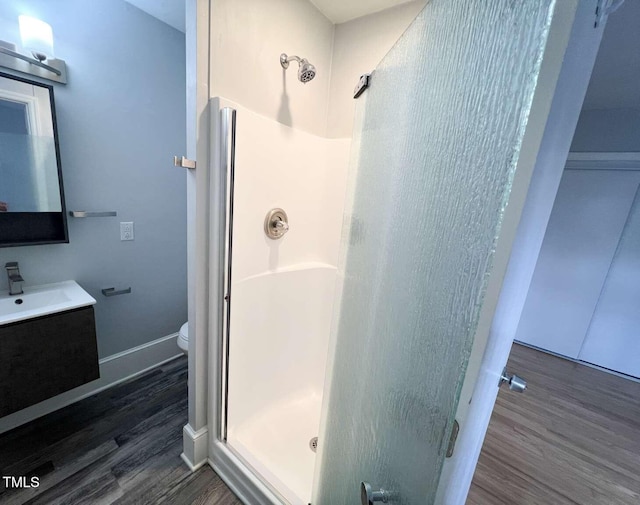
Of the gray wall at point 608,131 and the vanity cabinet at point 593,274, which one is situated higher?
the gray wall at point 608,131

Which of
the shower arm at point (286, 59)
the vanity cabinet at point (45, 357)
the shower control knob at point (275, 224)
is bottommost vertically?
the vanity cabinet at point (45, 357)

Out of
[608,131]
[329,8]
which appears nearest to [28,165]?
[329,8]

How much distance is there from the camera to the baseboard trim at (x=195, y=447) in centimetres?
130

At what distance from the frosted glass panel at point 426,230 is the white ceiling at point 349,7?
0.83 metres

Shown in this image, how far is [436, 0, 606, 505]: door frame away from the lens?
435mm

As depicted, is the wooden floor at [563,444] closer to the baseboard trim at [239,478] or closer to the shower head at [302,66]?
the baseboard trim at [239,478]

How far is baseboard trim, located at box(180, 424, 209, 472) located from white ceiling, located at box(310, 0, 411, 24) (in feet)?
7.91

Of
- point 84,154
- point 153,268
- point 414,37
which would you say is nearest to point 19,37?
point 84,154

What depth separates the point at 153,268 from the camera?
191 centimetres

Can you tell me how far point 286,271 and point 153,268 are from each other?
1130mm

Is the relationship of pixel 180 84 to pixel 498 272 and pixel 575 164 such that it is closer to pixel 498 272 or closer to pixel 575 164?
pixel 498 272

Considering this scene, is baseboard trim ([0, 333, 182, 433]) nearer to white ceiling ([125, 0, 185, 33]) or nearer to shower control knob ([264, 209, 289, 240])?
shower control knob ([264, 209, 289, 240])

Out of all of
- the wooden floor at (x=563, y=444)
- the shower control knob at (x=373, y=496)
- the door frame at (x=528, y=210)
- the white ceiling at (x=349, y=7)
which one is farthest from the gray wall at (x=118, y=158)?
the wooden floor at (x=563, y=444)

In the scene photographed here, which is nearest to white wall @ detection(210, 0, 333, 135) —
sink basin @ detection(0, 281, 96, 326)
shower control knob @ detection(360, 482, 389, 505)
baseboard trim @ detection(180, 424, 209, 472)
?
sink basin @ detection(0, 281, 96, 326)
